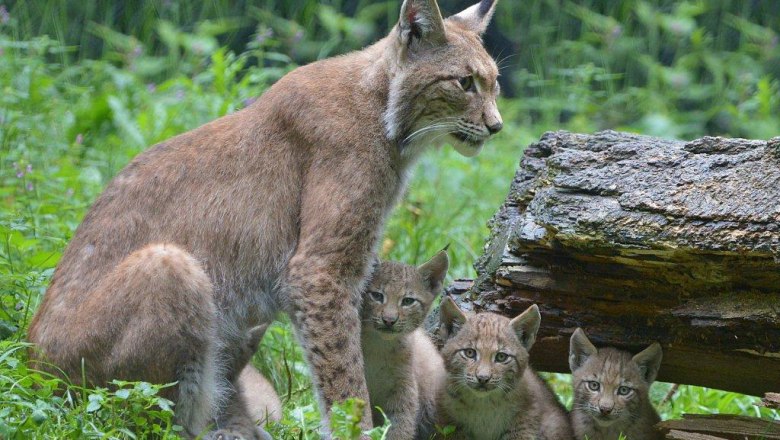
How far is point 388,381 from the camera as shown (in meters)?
5.63

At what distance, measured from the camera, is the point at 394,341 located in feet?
18.6

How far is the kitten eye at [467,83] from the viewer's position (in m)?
5.68

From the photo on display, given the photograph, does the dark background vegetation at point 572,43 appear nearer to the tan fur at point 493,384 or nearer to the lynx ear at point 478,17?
the lynx ear at point 478,17

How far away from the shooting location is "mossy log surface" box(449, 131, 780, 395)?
472 centimetres

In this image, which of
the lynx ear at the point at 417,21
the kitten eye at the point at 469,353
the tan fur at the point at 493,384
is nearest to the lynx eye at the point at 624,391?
the tan fur at the point at 493,384

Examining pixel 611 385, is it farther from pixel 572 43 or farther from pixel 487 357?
pixel 572 43

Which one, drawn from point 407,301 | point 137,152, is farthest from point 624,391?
point 137,152

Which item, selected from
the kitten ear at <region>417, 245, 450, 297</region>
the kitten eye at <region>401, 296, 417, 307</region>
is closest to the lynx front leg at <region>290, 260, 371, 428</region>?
the kitten eye at <region>401, 296, 417, 307</region>

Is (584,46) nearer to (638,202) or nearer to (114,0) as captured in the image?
(114,0)

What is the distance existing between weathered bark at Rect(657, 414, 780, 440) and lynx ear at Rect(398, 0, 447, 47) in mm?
2414

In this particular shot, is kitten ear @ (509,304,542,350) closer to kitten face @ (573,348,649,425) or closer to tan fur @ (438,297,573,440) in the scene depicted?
tan fur @ (438,297,573,440)

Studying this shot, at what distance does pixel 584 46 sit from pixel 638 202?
7.68 metres

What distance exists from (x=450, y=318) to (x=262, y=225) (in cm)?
116

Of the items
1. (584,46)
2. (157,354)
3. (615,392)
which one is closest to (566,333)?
(615,392)
